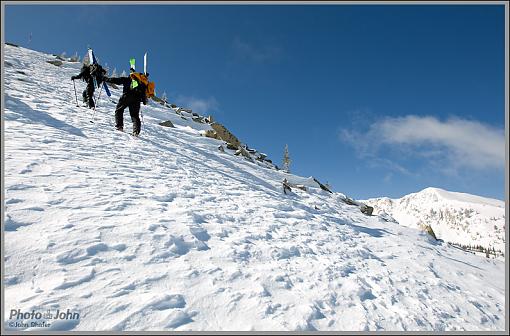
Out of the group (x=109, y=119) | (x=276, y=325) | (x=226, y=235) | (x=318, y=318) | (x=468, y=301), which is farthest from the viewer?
(x=109, y=119)

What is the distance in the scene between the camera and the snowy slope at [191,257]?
3.77m

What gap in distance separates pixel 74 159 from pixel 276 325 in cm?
723

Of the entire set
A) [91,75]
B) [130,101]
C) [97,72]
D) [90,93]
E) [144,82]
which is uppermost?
[97,72]

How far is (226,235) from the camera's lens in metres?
6.27

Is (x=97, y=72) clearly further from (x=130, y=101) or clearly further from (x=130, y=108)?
(x=130, y=108)

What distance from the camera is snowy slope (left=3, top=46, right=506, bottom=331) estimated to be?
12.4ft

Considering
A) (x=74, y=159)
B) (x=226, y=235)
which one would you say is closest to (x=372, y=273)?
(x=226, y=235)

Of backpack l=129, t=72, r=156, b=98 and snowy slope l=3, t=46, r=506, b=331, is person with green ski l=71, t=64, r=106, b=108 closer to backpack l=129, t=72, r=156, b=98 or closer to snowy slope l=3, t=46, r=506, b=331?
backpack l=129, t=72, r=156, b=98

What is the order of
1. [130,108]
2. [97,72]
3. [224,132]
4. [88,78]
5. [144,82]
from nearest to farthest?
[130,108], [144,82], [97,72], [88,78], [224,132]

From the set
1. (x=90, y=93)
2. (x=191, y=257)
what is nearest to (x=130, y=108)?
(x=90, y=93)

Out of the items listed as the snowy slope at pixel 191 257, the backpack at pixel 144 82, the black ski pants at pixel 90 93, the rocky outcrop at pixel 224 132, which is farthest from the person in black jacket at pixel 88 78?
the rocky outcrop at pixel 224 132

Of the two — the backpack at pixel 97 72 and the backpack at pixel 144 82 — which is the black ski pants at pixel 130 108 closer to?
the backpack at pixel 144 82

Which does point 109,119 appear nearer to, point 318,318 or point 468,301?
point 318,318

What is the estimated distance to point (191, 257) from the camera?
503 centimetres
